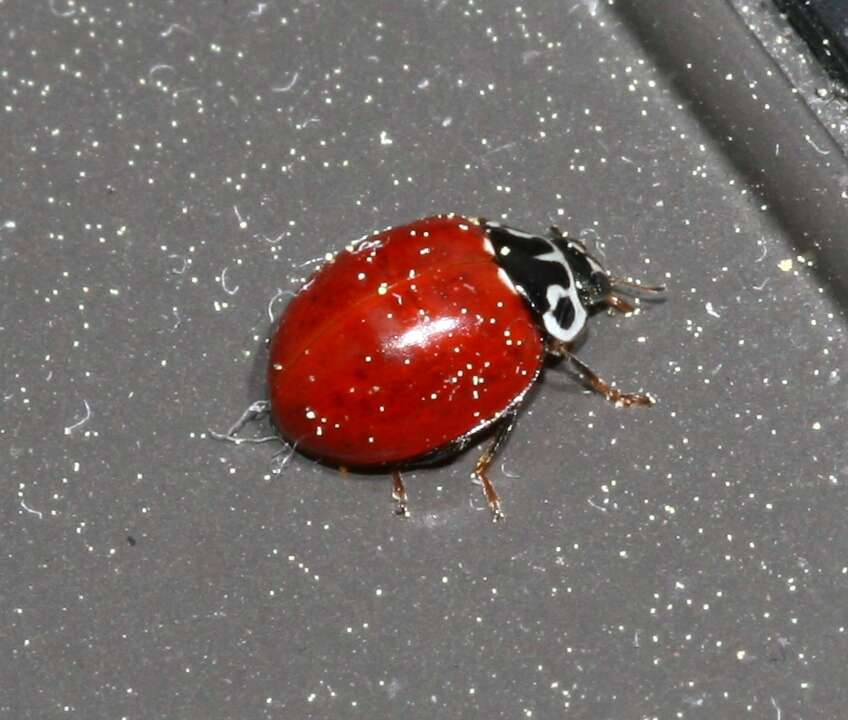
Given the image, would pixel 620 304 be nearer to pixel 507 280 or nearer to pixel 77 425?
pixel 507 280

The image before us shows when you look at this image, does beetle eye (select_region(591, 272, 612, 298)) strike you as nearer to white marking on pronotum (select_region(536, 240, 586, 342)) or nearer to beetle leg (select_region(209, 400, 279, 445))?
white marking on pronotum (select_region(536, 240, 586, 342))

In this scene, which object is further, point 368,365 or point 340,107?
point 340,107

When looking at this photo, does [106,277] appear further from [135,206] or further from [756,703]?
[756,703]

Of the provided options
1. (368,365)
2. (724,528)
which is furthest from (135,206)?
(724,528)

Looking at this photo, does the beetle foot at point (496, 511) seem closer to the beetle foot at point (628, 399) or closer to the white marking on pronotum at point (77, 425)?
the beetle foot at point (628, 399)

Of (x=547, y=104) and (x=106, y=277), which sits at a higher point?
(x=547, y=104)

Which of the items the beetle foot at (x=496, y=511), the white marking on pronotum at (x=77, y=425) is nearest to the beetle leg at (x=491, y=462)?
the beetle foot at (x=496, y=511)

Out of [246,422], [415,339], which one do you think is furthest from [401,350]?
[246,422]
